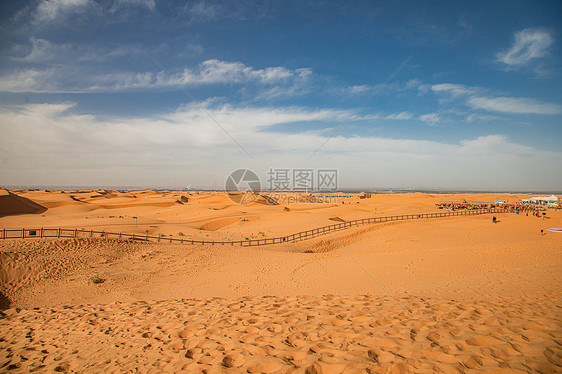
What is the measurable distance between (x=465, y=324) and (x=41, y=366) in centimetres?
967

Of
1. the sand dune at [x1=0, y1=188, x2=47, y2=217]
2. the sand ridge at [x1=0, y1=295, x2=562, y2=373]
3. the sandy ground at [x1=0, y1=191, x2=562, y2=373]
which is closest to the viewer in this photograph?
the sand ridge at [x1=0, y1=295, x2=562, y2=373]

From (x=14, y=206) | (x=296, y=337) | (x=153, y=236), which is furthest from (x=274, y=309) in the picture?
(x=14, y=206)

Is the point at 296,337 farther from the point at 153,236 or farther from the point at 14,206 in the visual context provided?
the point at 14,206

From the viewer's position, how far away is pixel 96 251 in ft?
60.5

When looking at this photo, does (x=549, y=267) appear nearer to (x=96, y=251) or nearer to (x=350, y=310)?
(x=350, y=310)

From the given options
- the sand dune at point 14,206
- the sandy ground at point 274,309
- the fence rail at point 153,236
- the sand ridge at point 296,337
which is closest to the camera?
the sand ridge at point 296,337

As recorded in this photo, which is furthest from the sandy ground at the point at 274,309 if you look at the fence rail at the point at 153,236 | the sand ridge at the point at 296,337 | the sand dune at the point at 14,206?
the sand dune at the point at 14,206

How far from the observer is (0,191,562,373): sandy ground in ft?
16.8

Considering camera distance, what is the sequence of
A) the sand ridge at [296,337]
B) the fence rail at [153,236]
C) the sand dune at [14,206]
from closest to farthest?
the sand ridge at [296,337] < the fence rail at [153,236] < the sand dune at [14,206]

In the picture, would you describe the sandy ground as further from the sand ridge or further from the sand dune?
the sand dune

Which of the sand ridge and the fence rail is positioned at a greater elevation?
the sand ridge

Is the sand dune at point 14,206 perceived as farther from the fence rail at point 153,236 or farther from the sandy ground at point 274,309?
the sandy ground at point 274,309

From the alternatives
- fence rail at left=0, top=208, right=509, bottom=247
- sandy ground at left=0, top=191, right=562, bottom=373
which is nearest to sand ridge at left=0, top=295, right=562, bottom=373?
sandy ground at left=0, top=191, right=562, bottom=373

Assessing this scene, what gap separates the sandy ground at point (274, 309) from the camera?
5.13m
